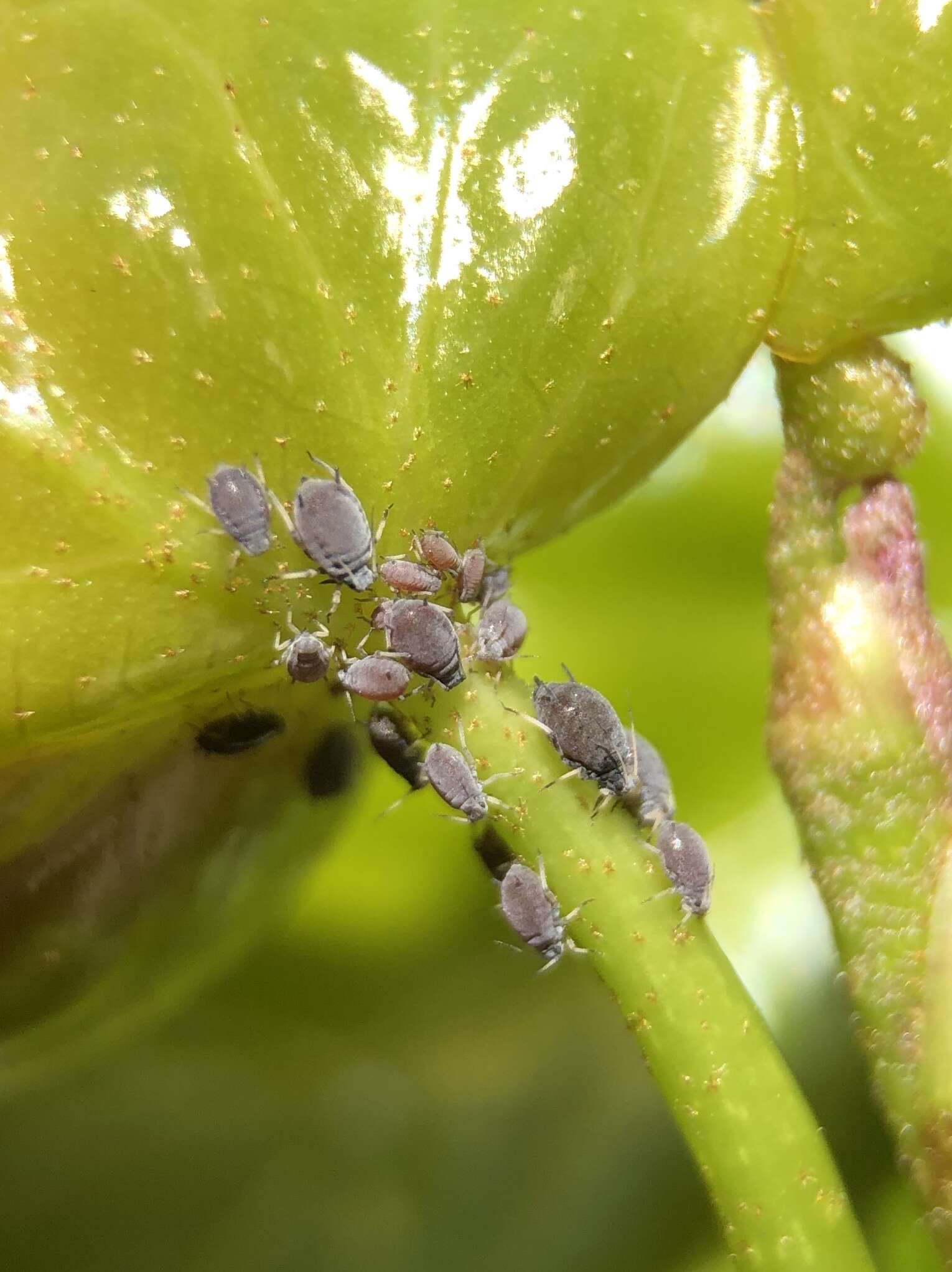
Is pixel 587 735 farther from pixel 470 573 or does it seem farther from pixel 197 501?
pixel 197 501

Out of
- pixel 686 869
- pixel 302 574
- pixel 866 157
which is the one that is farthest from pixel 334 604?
pixel 866 157

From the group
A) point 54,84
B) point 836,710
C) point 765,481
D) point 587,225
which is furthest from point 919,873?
point 765,481

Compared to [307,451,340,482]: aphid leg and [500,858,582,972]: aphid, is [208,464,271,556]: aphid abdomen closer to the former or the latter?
[307,451,340,482]: aphid leg

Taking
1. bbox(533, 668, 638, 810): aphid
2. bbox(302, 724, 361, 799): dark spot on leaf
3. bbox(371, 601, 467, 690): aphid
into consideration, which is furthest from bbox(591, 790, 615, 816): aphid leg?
bbox(302, 724, 361, 799): dark spot on leaf

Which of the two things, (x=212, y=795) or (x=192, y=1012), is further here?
(x=192, y=1012)

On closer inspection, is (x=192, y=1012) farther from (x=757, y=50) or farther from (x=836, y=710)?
(x=757, y=50)

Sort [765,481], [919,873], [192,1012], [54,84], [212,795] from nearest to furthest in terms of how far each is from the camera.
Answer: [54,84], [919,873], [212,795], [192,1012], [765,481]
